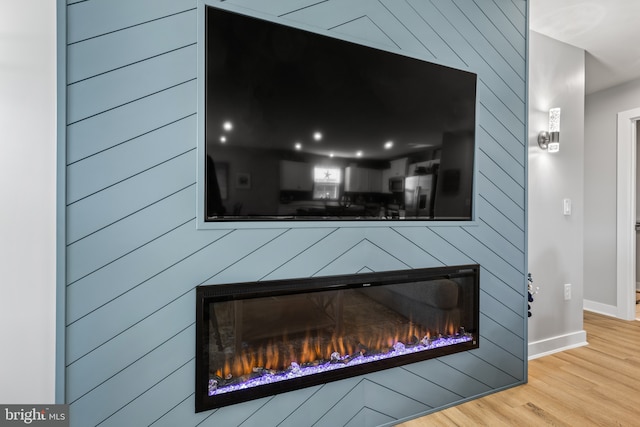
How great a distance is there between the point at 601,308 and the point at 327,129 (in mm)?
4184

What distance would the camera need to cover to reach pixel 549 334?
9.13ft

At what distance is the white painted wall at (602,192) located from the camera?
11.8ft

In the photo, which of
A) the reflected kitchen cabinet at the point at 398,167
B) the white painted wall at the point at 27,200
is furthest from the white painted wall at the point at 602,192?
the white painted wall at the point at 27,200

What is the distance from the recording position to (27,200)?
3.84 ft

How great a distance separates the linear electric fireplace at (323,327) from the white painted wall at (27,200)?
55 cm

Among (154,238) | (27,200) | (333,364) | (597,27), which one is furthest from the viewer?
(597,27)

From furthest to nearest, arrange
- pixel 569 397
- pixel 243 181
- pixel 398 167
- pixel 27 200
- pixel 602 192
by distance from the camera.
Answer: pixel 602 192 → pixel 569 397 → pixel 398 167 → pixel 243 181 → pixel 27 200

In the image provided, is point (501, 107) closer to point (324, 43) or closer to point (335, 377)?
point (324, 43)

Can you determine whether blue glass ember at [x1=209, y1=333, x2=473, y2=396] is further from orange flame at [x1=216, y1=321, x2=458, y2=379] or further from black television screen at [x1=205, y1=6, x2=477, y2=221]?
black television screen at [x1=205, y1=6, x2=477, y2=221]

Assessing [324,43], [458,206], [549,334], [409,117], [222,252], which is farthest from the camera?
[549,334]

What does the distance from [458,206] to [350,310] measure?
941mm

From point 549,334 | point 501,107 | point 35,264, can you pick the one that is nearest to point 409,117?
point 501,107

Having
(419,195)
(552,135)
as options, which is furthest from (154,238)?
(552,135)

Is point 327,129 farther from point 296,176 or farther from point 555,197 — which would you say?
point 555,197
